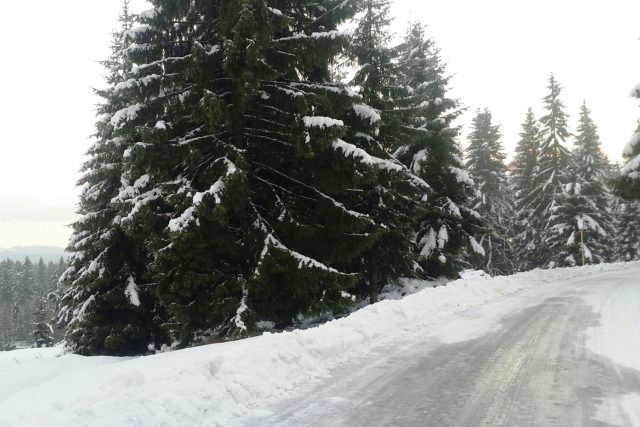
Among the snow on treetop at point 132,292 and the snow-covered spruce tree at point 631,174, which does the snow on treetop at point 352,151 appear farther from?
the snow-covered spruce tree at point 631,174

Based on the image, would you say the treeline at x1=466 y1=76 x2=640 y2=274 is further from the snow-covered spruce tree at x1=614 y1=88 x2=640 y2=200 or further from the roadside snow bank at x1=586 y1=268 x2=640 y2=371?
the roadside snow bank at x1=586 y1=268 x2=640 y2=371

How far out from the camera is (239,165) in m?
10.2

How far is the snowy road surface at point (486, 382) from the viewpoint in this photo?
15.0 ft

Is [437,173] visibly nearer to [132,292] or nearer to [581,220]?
[132,292]

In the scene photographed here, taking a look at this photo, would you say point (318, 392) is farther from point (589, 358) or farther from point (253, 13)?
point (253, 13)

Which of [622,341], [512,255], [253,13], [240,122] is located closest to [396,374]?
[622,341]

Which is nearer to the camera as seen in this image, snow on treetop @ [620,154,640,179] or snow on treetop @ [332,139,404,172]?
snow on treetop @ [332,139,404,172]

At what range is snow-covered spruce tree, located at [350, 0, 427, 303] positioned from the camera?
1480 centimetres

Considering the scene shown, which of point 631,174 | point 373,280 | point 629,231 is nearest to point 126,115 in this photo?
point 373,280

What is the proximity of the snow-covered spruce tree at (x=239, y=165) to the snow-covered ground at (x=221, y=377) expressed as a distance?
7.89 ft

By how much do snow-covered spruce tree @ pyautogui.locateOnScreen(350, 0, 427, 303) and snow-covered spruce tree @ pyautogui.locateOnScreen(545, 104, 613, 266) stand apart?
2419 centimetres

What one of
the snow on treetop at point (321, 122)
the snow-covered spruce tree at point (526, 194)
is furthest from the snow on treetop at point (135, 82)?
the snow-covered spruce tree at point (526, 194)

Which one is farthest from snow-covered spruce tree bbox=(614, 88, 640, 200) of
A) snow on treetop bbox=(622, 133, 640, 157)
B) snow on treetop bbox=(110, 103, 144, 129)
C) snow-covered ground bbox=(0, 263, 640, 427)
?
snow on treetop bbox=(110, 103, 144, 129)

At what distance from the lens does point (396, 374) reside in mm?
6156
